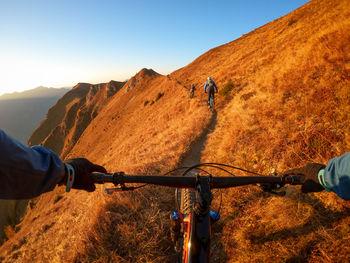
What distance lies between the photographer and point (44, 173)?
154cm

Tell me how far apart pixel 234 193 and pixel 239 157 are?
1.84 metres

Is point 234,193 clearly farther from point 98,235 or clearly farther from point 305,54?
point 305,54

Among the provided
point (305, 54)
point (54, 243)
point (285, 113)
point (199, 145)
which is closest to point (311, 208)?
point (285, 113)

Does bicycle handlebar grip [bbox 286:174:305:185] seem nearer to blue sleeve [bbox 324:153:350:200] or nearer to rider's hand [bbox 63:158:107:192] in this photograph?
blue sleeve [bbox 324:153:350:200]

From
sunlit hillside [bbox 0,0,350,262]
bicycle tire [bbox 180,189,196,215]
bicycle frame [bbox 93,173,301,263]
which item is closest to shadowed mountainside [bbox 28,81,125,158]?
sunlit hillside [bbox 0,0,350,262]

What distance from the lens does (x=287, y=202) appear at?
3.70 metres

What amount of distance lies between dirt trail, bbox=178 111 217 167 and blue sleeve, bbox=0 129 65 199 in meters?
6.28

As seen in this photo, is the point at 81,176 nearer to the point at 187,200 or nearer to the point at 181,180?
the point at 181,180

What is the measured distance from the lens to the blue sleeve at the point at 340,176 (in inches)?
63.5

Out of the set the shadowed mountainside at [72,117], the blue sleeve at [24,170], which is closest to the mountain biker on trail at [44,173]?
the blue sleeve at [24,170]

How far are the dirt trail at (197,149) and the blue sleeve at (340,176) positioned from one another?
604 cm

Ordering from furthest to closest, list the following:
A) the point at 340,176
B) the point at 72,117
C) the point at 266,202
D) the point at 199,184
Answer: the point at 72,117 < the point at 266,202 < the point at 199,184 < the point at 340,176

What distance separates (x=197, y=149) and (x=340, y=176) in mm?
7094

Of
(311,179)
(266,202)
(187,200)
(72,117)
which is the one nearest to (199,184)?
(311,179)
